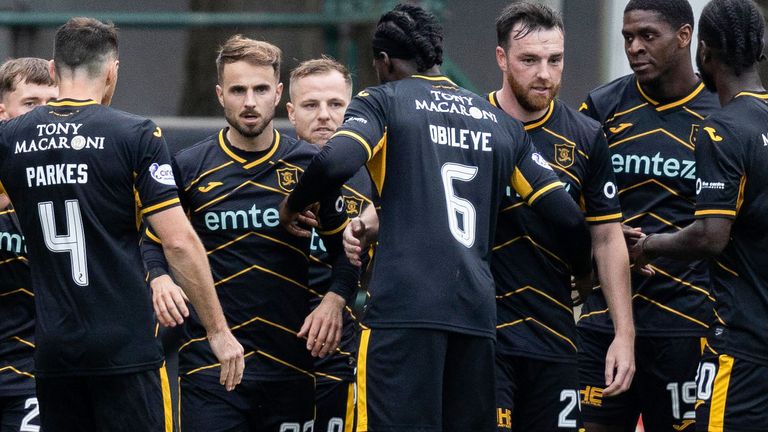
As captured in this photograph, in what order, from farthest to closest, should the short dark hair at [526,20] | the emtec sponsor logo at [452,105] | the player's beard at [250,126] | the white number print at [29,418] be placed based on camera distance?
the white number print at [29,418] < the player's beard at [250,126] < the short dark hair at [526,20] < the emtec sponsor logo at [452,105]

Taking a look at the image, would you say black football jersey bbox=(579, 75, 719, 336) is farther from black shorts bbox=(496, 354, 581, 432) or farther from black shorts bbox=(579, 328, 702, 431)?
black shorts bbox=(496, 354, 581, 432)

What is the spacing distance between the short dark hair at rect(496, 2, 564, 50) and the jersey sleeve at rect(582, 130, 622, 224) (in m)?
0.59

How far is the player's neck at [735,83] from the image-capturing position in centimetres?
625

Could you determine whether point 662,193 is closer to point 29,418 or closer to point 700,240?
point 700,240

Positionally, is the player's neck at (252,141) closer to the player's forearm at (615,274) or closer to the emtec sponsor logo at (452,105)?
the emtec sponsor logo at (452,105)

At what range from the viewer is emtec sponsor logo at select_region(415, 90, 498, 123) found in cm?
585

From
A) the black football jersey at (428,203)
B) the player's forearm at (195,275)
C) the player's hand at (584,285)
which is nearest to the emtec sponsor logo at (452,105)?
the black football jersey at (428,203)

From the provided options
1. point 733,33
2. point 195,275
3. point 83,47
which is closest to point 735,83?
point 733,33

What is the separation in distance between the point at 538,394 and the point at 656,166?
1372 millimetres

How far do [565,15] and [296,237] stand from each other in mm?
7222

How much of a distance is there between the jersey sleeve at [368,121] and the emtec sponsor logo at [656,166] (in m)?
1.73

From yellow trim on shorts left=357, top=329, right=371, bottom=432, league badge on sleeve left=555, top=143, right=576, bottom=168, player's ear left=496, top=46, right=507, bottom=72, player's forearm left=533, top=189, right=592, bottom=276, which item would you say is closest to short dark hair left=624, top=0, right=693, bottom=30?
player's ear left=496, top=46, right=507, bottom=72

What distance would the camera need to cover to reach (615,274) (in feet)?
21.6

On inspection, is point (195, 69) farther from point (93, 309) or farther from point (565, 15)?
point (93, 309)
